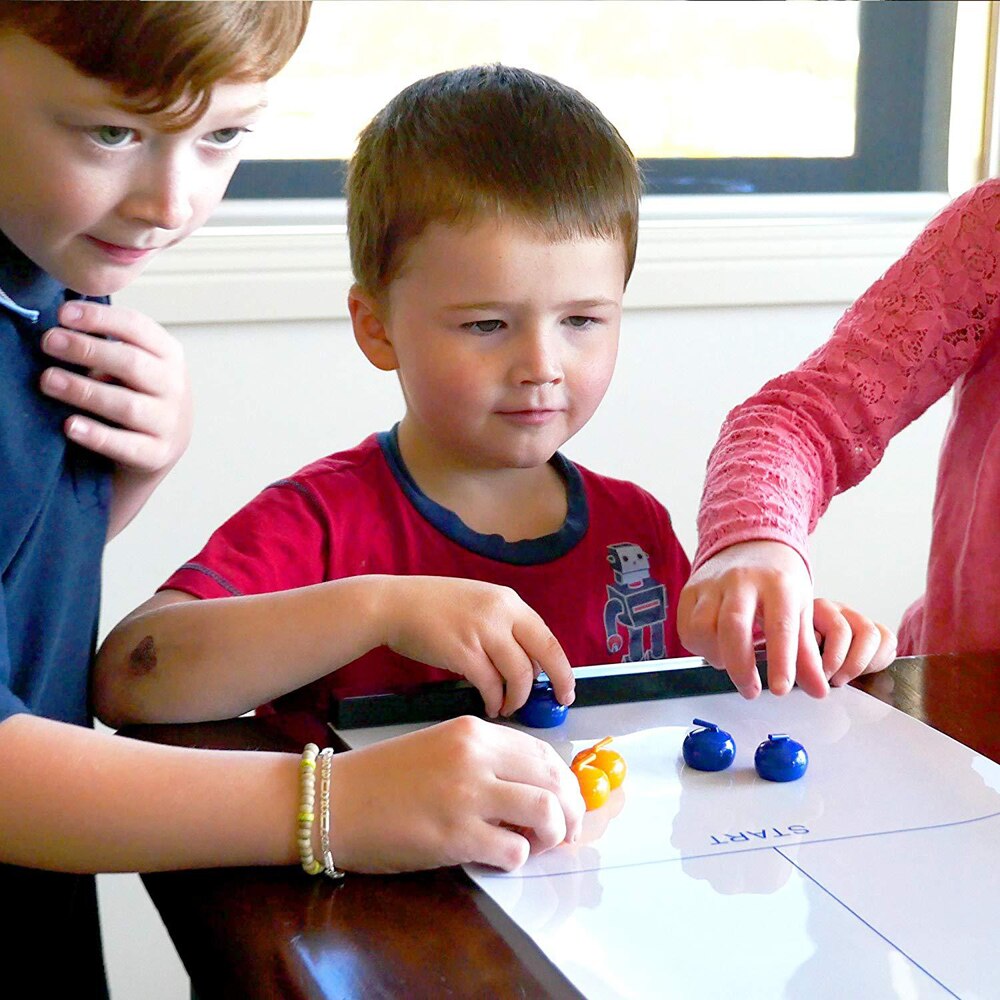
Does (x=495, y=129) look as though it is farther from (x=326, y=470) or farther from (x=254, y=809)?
(x=254, y=809)

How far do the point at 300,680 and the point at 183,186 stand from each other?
297 mm

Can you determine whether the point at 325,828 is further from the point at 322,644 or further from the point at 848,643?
the point at 848,643

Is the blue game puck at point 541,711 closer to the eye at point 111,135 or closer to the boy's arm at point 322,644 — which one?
the boy's arm at point 322,644

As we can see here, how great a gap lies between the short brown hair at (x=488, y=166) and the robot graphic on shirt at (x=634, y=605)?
0.23 metres

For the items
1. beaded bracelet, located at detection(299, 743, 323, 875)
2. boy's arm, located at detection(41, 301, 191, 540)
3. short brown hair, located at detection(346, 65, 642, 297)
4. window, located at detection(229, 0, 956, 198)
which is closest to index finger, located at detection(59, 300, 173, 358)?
boy's arm, located at detection(41, 301, 191, 540)

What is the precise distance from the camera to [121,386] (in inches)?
35.7

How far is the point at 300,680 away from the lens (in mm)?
864

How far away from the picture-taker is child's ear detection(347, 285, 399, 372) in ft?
3.75

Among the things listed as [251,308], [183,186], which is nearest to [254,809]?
[183,186]

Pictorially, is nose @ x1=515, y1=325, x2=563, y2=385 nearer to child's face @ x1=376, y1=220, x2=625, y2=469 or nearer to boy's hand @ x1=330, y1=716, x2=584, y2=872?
child's face @ x1=376, y1=220, x2=625, y2=469

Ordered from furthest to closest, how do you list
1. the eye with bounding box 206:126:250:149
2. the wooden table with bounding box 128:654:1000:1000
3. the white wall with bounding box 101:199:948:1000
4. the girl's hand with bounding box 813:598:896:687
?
the white wall with bounding box 101:199:948:1000
the girl's hand with bounding box 813:598:896:687
the eye with bounding box 206:126:250:149
the wooden table with bounding box 128:654:1000:1000

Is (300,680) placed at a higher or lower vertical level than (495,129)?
lower

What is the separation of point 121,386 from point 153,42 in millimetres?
259

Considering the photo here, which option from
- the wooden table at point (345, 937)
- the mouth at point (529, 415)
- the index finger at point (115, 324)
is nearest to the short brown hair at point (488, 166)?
the mouth at point (529, 415)
